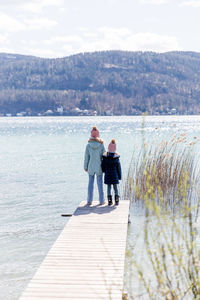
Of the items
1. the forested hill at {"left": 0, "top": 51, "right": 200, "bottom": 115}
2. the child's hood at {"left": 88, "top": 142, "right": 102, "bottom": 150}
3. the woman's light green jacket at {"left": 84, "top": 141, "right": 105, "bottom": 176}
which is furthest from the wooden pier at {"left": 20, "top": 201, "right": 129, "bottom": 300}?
the forested hill at {"left": 0, "top": 51, "right": 200, "bottom": 115}

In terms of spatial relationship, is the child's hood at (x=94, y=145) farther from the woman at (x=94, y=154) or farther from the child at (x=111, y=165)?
the child at (x=111, y=165)

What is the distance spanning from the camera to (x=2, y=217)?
11.9 m

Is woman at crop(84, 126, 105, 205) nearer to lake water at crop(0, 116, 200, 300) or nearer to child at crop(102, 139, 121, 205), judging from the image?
child at crop(102, 139, 121, 205)

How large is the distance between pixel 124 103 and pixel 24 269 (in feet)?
458

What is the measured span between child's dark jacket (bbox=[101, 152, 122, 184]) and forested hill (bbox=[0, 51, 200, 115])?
12207 cm

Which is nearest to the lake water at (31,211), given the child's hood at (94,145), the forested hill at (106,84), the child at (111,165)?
the child at (111,165)

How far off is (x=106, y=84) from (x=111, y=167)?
501ft

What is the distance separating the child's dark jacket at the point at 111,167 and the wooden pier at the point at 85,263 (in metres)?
0.71

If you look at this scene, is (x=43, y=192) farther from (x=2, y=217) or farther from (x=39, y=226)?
(x=39, y=226)

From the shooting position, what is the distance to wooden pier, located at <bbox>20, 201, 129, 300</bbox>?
491 cm

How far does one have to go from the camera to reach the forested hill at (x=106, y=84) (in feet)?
469

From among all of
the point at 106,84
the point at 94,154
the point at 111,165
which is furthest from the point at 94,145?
the point at 106,84

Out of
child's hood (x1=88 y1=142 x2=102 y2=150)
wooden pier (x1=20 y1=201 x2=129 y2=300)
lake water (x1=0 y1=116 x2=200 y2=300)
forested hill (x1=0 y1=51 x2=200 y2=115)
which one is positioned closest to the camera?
wooden pier (x1=20 y1=201 x2=129 y2=300)

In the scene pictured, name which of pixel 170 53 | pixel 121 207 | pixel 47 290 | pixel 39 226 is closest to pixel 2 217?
pixel 39 226
